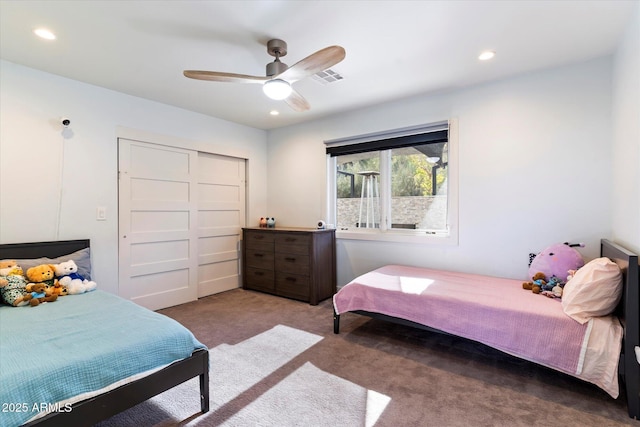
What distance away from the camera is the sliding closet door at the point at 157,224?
333cm

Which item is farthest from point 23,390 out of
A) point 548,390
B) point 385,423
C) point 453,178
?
point 453,178

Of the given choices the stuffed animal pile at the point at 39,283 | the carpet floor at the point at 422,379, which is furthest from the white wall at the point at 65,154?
the carpet floor at the point at 422,379

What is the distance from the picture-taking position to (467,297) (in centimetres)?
233

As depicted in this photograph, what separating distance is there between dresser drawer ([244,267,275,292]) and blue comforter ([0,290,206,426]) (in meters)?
2.14

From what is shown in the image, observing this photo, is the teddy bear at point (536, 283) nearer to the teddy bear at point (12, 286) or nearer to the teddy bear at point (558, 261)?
the teddy bear at point (558, 261)

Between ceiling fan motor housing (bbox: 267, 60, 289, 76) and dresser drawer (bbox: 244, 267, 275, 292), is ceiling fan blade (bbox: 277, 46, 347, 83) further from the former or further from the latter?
dresser drawer (bbox: 244, 267, 275, 292)

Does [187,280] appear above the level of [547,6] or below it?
below

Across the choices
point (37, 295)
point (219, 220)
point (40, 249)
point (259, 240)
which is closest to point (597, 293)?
point (259, 240)

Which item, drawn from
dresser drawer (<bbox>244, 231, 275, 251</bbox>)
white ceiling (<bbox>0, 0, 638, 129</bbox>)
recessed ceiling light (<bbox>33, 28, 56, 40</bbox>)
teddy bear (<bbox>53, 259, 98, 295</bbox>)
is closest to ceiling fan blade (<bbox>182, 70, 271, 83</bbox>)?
white ceiling (<bbox>0, 0, 638, 129</bbox>)

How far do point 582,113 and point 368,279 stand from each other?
8.10ft

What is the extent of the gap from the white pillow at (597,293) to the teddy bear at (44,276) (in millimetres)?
3813

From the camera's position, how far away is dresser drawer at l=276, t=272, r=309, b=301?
3.77 metres

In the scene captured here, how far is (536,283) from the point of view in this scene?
2461mm

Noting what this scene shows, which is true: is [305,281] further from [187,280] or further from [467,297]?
[467,297]
